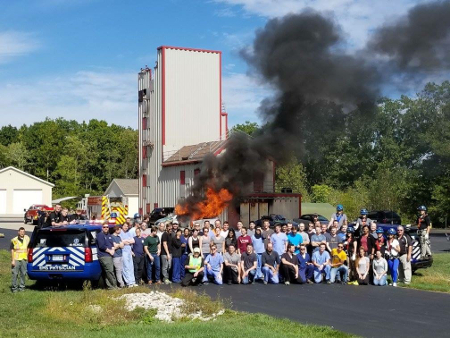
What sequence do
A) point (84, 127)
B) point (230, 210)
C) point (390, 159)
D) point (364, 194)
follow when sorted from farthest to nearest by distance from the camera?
1. point (84, 127)
2. point (390, 159)
3. point (364, 194)
4. point (230, 210)

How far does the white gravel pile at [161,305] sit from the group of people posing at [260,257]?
393cm

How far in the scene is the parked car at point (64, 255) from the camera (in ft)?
65.6

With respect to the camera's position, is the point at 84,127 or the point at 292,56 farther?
the point at 84,127

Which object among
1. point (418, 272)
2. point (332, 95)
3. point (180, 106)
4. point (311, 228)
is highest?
point (180, 106)

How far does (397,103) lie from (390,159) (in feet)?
33.6

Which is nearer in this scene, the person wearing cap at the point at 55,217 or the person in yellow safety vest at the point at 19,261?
the person in yellow safety vest at the point at 19,261

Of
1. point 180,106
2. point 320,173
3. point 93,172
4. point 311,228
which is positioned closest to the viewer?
point 311,228

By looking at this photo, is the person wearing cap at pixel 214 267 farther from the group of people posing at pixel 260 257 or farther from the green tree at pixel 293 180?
the green tree at pixel 293 180

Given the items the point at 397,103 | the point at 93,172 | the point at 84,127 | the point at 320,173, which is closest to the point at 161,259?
the point at 397,103

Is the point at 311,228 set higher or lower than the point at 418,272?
higher

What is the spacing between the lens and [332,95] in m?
24.7

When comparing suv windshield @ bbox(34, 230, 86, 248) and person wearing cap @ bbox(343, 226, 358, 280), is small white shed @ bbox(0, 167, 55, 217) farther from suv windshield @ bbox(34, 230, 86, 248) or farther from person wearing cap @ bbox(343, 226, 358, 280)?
person wearing cap @ bbox(343, 226, 358, 280)

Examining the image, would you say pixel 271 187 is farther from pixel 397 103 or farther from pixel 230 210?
pixel 397 103

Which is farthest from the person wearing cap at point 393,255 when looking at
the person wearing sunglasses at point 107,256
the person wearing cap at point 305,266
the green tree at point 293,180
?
the green tree at point 293,180
